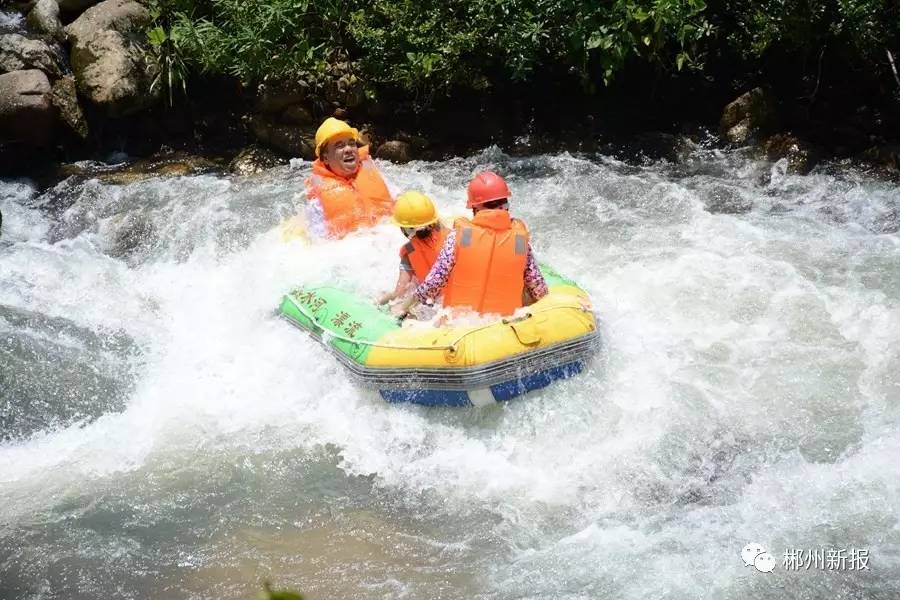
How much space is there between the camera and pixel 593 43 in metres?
8.05

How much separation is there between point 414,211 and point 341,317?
90 cm

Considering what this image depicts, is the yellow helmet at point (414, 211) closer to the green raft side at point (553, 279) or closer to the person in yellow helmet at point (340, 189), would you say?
the green raft side at point (553, 279)

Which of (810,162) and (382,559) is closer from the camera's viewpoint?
(382,559)

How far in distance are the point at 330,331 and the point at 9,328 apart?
265 centimetres

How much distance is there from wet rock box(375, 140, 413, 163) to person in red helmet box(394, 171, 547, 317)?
3650 millimetres

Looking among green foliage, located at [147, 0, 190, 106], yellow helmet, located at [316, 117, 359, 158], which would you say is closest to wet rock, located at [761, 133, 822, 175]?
yellow helmet, located at [316, 117, 359, 158]

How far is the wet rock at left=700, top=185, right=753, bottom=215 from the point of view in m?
7.80

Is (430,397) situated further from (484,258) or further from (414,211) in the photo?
(414,211)

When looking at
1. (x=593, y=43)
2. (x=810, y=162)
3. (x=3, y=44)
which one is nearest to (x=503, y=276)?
(x=593, y=43)

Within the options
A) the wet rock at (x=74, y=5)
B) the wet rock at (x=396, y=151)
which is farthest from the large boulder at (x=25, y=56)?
the wet rock at (x=396, y=151)

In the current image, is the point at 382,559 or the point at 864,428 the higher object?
the point at 864,428

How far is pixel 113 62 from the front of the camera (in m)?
9.22

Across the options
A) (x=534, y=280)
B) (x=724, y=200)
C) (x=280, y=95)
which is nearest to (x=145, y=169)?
(x=280, y=95)

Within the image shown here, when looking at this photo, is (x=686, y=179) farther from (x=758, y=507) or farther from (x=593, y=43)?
(x=758, y=507)
